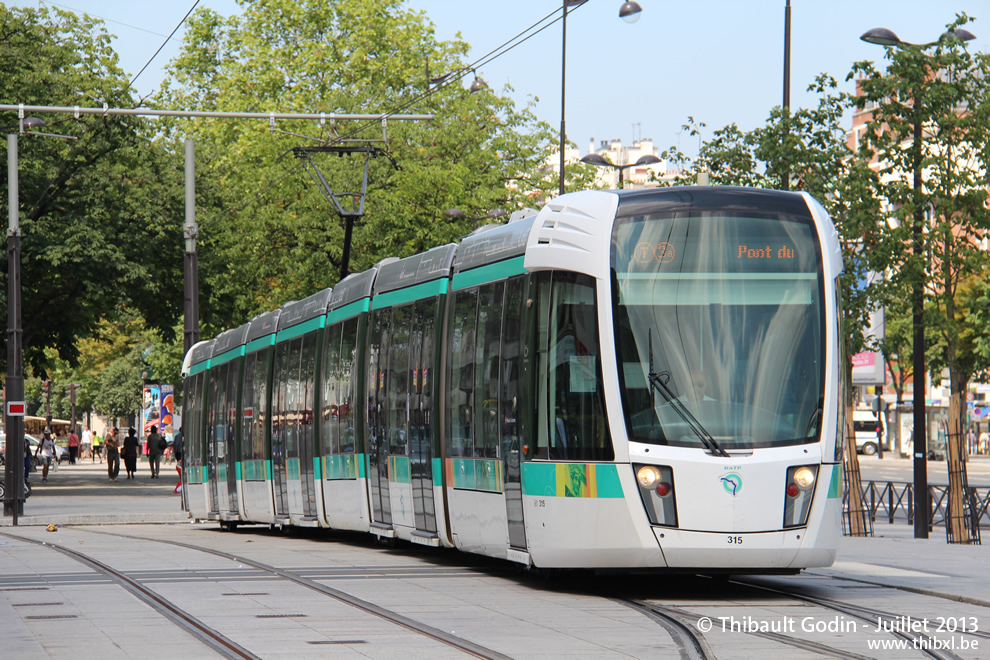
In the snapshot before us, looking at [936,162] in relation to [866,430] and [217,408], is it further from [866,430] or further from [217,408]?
[866,430]

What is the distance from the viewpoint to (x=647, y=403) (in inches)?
449

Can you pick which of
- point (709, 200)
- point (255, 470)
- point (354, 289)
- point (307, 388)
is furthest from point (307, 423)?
point (709, 200)

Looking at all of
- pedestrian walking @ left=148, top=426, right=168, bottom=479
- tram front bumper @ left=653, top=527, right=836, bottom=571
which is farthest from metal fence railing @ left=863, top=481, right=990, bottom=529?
pedestrian walking @ left=148, top=426, right=168, bottom=479

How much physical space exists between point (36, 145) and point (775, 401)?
1149 inches

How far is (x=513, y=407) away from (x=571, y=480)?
1.07 metres

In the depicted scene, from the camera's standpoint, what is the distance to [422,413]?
14.7 metres

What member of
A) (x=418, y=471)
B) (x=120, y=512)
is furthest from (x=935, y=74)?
(x=120, y=512)

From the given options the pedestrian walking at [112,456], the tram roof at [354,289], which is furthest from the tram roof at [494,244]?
the pedestrian walking at [112,456]

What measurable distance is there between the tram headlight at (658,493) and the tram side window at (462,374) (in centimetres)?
250

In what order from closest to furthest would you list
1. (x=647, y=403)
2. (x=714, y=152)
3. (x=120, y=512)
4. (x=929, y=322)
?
1. (x=647, y=403)
2. (x=929, y=322)
3. (x=714, y=152)
4. (x=120, y=512)

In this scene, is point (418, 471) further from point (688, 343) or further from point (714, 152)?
point (714, 152)

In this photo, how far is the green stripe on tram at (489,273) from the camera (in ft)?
41.7

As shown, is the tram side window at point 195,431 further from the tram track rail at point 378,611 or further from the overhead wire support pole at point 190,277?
the tram track rail at point 378,611

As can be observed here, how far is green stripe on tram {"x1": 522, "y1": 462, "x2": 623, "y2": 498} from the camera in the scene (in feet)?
37.2
